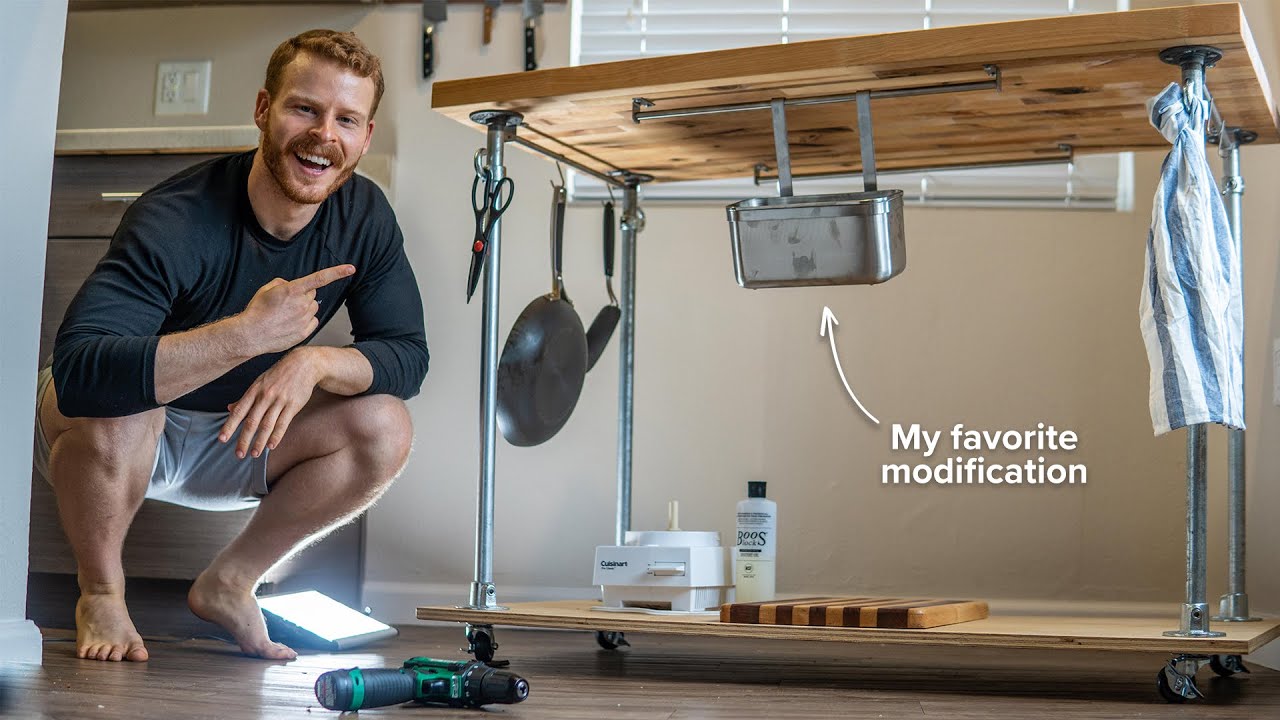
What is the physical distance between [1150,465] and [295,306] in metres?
1.58

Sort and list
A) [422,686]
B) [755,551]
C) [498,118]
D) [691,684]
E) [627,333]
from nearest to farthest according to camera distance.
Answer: [422,686]
[691,684]
[498,118]
[755,551]
[627,333]

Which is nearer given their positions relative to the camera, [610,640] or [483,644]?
[483,644]

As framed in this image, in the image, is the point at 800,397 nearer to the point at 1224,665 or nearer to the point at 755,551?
the point at 755,551

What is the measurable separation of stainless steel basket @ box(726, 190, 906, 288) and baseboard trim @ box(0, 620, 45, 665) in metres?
0.91

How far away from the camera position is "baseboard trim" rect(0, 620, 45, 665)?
1.28 metres

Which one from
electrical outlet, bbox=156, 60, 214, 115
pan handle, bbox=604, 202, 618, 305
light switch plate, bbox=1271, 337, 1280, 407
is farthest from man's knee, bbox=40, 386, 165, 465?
light switch plate, bbox=1271, 337, 1280, 407

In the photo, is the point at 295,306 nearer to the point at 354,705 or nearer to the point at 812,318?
the point at 354,705

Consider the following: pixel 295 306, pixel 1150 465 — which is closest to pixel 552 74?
pixel 295 306

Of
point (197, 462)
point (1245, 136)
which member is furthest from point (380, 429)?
point (1245, 136)

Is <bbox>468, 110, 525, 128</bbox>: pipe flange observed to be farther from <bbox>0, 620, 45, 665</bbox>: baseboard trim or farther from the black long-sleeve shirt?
<bbox>0, 620, 45, 665</bbox>: baseboard trim

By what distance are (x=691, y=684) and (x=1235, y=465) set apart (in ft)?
3.07

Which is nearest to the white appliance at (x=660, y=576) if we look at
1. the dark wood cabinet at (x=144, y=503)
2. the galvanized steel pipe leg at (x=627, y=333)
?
the galvanized steel pipe leg at (x=627, y=333)

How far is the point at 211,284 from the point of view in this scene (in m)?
1.55

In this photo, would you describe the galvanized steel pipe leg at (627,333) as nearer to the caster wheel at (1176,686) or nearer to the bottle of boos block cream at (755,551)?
the bottle of boos block cream at (755,551)
